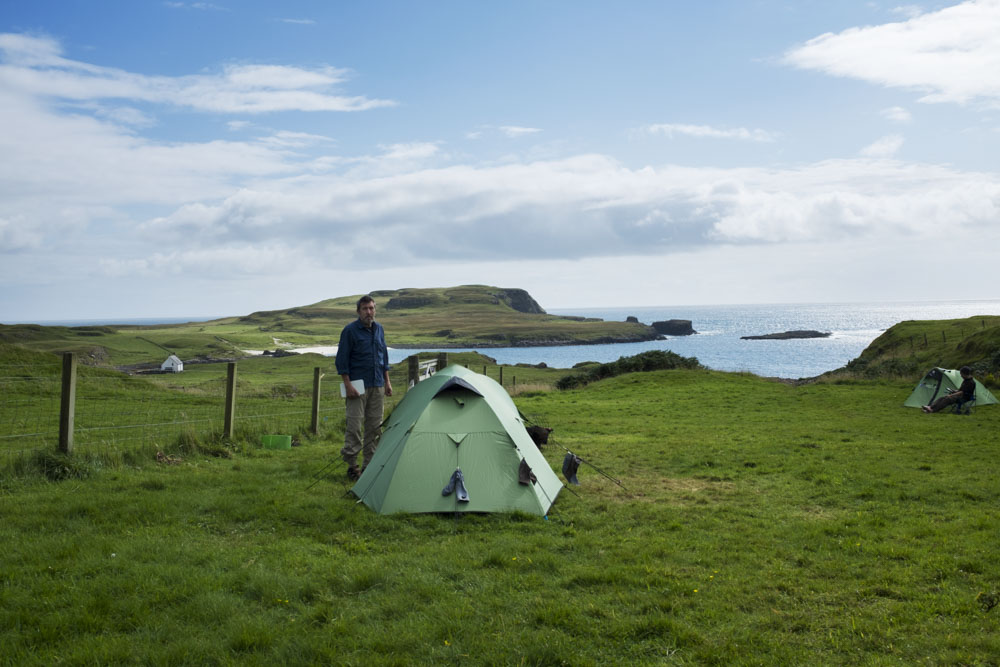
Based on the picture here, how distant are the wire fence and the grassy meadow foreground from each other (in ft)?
3.09

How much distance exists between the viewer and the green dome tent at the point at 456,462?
29.4 ft

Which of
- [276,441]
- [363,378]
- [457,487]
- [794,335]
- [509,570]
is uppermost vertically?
[794,335]

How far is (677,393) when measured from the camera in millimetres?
30344

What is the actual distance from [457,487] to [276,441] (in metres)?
6.74

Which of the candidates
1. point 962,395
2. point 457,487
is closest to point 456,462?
point 457,487

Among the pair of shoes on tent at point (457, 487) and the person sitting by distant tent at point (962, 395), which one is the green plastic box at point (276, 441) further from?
the person sitting by distant tent at point (962, 395)

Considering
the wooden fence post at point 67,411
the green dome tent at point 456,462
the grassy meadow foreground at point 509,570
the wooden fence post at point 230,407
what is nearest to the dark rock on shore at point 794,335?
the grassy meadow foreground at point 509,570

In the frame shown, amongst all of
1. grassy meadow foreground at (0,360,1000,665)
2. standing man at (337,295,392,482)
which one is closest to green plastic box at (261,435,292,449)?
grassy meadow foreground at (0,360,1000,665)

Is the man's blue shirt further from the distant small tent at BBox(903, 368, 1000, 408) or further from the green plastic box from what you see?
the distant small tent at BBox(903, 368, 1000, 408)

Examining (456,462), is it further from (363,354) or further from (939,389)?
(939,389)

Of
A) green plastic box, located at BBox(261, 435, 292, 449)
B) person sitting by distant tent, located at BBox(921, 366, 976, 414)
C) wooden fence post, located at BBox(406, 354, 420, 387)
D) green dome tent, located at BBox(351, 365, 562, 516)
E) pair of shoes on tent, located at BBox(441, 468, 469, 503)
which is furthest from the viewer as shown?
person sitting by distant tent, located at BBox(921, 366, 976, 414)

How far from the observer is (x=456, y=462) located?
926 centimetres

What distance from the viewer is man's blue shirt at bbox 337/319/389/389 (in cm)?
1087

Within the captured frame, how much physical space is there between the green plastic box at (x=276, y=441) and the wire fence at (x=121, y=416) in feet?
0.72
